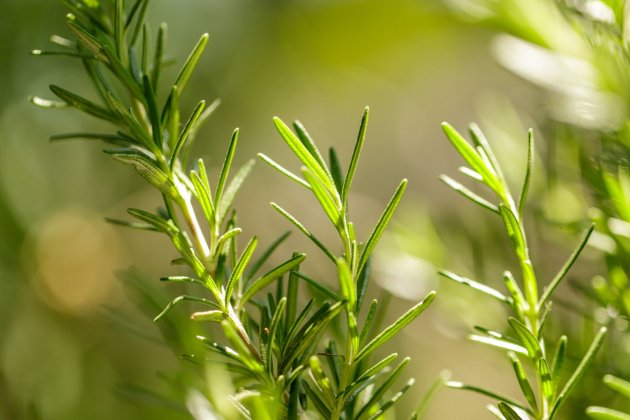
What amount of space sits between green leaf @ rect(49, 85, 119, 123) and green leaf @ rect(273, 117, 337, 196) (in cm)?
6

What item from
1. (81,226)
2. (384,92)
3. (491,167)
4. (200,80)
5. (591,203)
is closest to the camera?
(491,167)

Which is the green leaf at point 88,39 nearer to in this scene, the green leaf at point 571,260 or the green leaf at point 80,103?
the green leaf at point 80,103

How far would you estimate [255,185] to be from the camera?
86 cm

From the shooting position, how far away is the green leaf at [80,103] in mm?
163

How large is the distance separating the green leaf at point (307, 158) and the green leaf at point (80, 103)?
6 cm

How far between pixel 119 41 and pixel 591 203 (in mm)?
224

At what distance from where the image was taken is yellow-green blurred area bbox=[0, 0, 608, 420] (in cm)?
34

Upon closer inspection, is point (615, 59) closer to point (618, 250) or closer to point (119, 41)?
point (618, 250)

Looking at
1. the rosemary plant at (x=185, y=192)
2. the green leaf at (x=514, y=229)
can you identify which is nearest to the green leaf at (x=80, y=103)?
the rosemary plant at (x=185, y=192)

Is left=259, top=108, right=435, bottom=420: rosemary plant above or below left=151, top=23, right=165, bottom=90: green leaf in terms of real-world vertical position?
below

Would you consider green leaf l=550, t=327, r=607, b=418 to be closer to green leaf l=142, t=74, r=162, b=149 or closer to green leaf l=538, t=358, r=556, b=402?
green leaf l=538, t=358, r=556, b=402

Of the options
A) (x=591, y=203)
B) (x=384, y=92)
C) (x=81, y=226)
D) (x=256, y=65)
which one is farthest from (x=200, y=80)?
(x=591, y=203)

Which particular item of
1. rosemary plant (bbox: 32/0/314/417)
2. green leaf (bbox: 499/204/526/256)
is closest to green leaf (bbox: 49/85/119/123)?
rosemary plant (bbox: 32/0/314/417)

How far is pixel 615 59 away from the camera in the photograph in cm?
24
